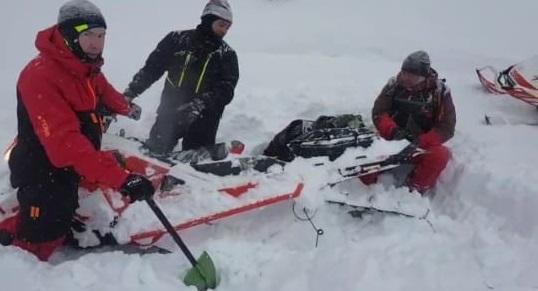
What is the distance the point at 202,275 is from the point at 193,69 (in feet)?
7.60

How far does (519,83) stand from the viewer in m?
7.00

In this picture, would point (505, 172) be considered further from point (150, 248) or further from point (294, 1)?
point (294, 1)

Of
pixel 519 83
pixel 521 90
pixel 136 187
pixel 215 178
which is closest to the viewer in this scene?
pixel 136 187

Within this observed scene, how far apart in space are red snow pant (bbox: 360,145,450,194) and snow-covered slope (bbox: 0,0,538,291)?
0.50 feet

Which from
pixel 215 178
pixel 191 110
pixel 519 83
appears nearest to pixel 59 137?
pixel 215 178

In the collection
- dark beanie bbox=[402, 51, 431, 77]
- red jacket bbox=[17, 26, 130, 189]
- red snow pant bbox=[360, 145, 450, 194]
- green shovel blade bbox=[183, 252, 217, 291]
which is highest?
red jacket bbox=[17, 26, 130, 189]

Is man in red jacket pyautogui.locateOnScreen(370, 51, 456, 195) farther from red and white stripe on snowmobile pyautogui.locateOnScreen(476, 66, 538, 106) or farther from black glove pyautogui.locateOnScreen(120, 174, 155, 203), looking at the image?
black glove pyautogui.locateOnScreen(120, 174, 155, 203)

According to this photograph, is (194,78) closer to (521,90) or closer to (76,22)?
(76,22)

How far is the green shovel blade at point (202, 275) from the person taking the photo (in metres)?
3.49

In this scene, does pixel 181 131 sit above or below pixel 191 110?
below

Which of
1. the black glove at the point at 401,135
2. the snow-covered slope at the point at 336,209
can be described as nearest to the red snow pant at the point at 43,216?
the snow-covered slope at the point at 336,209

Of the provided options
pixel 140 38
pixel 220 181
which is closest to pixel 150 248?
pixel 220 181

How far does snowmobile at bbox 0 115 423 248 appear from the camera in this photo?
3932 millimetres

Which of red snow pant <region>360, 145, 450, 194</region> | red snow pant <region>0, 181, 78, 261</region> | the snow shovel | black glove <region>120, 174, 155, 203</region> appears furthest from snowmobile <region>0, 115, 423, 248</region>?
black glove <region>120, 174, 155, 203</region>
